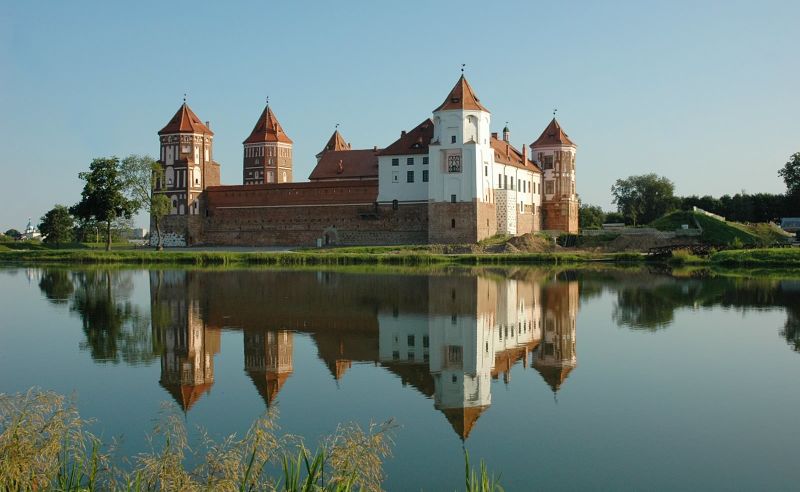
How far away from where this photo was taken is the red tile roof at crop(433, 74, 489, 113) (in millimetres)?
46875

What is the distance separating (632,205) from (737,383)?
225 feet

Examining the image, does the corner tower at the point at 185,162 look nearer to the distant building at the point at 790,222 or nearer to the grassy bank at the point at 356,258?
the grassy bank at the point at 356,258

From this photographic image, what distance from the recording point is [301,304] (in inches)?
845

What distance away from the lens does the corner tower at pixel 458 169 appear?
46781 mm

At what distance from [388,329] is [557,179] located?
41.4 m

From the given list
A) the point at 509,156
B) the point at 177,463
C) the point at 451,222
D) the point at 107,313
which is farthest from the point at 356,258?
the point at 177,463

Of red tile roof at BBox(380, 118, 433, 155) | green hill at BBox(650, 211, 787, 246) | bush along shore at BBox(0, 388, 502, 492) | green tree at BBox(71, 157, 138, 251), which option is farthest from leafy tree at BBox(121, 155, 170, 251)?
bush along shore at BBox(0, 388, 502, 492)

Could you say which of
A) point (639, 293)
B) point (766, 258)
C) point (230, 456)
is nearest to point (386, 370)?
point (230, 456)

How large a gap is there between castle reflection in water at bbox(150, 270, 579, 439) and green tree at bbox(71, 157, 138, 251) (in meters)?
24.6

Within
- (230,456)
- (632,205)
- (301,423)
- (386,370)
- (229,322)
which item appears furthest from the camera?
(632,205)

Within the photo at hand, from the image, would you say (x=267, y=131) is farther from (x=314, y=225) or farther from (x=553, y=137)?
(x=553, y=137)

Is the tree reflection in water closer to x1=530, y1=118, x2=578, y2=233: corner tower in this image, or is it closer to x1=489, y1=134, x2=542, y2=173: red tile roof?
x1=489, y1=134, x2=542, y2=173: red tile roof

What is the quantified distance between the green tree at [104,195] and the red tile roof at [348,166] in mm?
12983

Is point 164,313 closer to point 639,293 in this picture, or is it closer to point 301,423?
point 301,423
